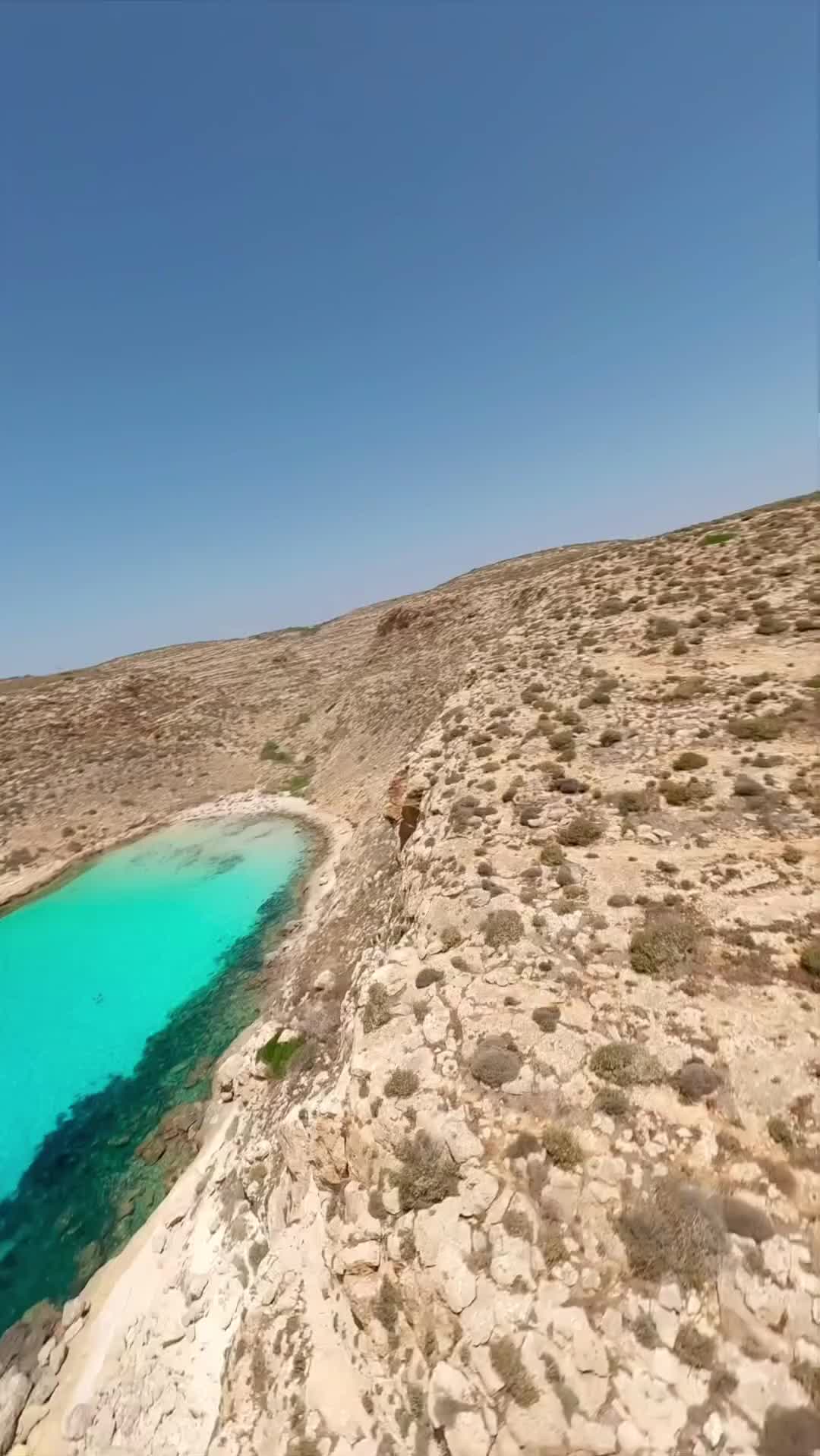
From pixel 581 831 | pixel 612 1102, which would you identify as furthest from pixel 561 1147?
pixel 581 831

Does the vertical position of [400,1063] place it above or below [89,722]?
below

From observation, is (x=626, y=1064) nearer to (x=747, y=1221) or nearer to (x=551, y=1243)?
(x=747, y=1221)

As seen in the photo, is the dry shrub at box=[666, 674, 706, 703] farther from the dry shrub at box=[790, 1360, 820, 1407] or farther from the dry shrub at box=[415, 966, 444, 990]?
the dry shrub at box=[790, 1360, 820, 1407]

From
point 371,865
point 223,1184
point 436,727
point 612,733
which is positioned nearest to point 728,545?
point 612,733

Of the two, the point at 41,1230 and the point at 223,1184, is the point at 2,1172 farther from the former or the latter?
the point at 223,1184

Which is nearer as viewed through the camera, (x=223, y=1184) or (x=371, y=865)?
(x=223, y=1184)

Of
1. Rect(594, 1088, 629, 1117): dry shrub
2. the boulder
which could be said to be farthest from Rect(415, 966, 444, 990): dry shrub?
the boulder

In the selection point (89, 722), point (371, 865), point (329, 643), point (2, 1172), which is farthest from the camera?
point (329, 643)

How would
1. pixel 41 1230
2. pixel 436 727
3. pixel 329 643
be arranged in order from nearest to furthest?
pixel 41 1230
pixel 436 727
pixel 329 643

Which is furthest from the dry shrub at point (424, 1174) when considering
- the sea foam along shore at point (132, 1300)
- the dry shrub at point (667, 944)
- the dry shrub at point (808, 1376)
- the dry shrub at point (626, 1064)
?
the dry shrub at point (667, 944)
